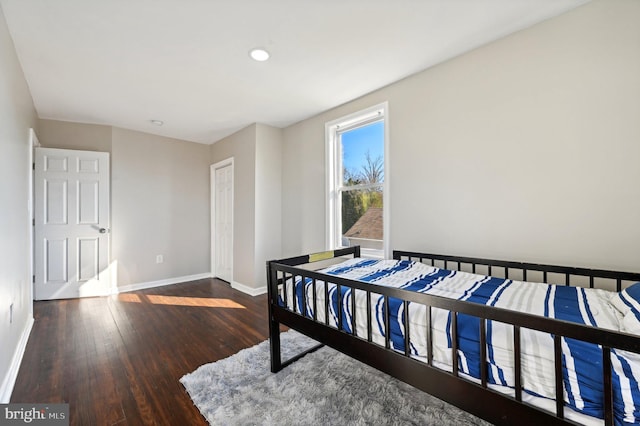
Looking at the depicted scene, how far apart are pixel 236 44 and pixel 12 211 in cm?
206

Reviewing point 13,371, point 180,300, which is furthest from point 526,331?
point 180,300

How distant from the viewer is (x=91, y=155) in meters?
3.70

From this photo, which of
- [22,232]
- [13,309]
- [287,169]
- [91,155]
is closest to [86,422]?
[13,309]

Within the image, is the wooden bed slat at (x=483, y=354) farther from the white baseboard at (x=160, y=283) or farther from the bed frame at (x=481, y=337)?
the white baseboard at (x=160, y=283)

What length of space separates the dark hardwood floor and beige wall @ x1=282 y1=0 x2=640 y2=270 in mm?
1976

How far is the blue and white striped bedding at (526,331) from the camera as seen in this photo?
847mm

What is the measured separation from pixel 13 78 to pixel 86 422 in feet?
8.18

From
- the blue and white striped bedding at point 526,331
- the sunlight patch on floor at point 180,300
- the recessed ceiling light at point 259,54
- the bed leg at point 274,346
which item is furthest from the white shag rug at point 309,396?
the recessed ceiling light at point 259,54

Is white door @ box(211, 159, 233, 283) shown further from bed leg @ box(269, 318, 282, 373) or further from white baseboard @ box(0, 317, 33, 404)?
bed leg @ box(269, 318, 282, 373)

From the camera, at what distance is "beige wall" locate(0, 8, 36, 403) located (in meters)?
1.73

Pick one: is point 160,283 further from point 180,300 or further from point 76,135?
point 76,135

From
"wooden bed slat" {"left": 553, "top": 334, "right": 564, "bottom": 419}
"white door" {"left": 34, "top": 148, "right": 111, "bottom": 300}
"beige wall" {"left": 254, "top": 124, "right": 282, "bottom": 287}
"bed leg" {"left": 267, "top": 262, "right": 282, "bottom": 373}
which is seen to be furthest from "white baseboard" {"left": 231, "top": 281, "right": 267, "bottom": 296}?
"wooden bed slat" {"left": 553, "top": 334, "right": 564, "bottom": 419}

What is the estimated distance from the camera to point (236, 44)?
205 cm

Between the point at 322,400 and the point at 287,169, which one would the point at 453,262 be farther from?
the point at 287,169
